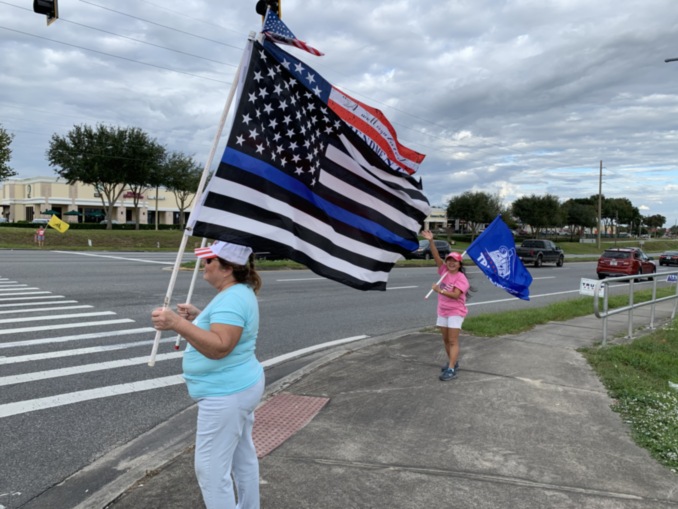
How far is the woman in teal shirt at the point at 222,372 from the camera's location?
104 inches

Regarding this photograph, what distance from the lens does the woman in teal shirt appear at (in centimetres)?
264

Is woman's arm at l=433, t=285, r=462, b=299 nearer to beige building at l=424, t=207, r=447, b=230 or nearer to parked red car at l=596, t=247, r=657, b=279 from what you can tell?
parked red car at l=596, t=247, r=657, b=279

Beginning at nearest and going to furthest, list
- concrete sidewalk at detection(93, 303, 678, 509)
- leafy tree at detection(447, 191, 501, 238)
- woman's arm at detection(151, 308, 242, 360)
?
1. woman's arm at detection(151, 308, 242, 360)
2. concrete sidewalk at detection(93, 303, 678, 509)
3. leafy tree at detection(447, 191, 501, 238)

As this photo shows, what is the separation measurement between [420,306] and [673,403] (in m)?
7.96

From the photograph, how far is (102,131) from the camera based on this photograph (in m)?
46.6

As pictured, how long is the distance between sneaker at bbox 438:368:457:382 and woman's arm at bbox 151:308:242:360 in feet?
12.7

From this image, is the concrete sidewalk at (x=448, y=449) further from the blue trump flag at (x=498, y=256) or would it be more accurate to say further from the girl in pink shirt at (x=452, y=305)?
the blue trump flag at (x=498, y=256)

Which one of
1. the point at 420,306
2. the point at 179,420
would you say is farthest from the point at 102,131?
the point at 179,420

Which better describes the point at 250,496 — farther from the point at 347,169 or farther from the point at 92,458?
the point at 347,169

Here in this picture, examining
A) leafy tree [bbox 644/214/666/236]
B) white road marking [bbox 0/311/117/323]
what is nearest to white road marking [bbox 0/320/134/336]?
white road marking [bbox 0/311/117/323]

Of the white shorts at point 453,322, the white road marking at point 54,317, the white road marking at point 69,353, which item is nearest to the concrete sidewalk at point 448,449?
the white shorts at point 453,322

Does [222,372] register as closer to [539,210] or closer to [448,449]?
[448,449]

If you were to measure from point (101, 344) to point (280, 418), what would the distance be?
4052 millimetres

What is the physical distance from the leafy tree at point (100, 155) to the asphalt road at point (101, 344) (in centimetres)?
3155
